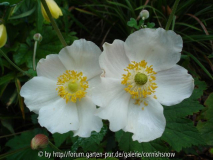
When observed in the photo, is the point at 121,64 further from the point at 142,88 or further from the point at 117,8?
the point at 117,8

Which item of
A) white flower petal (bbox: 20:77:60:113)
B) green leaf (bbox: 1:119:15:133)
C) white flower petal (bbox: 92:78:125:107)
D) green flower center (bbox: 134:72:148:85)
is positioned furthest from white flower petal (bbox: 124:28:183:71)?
green leaf (bbox: 1:119:15:133)

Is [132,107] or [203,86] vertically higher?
[132,107]

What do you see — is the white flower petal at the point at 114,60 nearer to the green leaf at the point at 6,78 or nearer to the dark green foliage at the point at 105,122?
the dark green foliage at the point at 105,122

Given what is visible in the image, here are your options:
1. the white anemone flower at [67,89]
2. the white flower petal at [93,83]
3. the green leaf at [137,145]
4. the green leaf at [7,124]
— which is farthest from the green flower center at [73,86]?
the green leaf at [7,124]

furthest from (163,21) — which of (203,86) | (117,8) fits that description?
(203,86)

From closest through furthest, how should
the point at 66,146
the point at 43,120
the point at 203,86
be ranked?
the point at 43,120
the point at 203,86
the point at 66,146

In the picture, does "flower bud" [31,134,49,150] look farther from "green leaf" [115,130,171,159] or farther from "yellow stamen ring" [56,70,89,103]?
"green leaf" [115,130,171,159]
